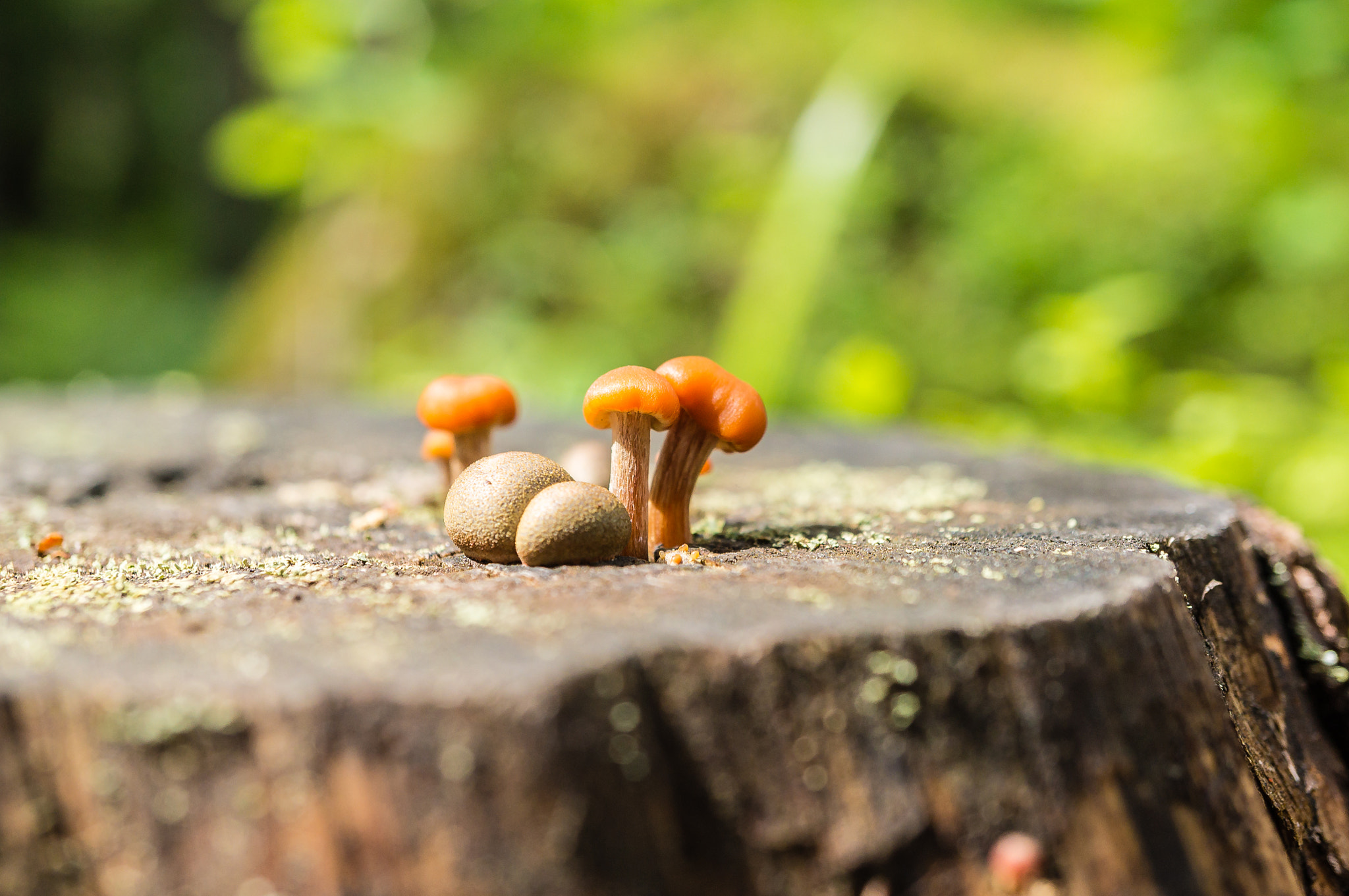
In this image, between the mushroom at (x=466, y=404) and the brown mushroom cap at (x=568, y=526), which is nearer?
the brown mushroom cap at (x=568, y=526)

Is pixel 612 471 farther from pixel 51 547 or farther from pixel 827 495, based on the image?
pixel 51 547

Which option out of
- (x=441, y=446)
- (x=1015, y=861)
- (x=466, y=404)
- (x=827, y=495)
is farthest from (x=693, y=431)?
(x=1015, y=861)

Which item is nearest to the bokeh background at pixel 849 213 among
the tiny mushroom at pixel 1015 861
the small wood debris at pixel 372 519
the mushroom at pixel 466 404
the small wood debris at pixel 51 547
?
the small wood debris at pixel 372 519

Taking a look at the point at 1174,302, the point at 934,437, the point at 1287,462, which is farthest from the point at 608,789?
the point at 1174,302

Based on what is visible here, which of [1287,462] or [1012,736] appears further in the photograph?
[1287,462]

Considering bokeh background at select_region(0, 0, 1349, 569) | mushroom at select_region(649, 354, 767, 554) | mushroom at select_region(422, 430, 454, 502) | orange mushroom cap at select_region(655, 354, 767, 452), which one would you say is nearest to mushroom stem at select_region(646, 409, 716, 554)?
mushroom at select_region(649, 354, 767, 554)

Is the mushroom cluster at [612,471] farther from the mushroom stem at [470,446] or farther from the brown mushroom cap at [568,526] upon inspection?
the mushroom stem at [470,446]

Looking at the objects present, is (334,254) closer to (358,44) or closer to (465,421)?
(358,44)
